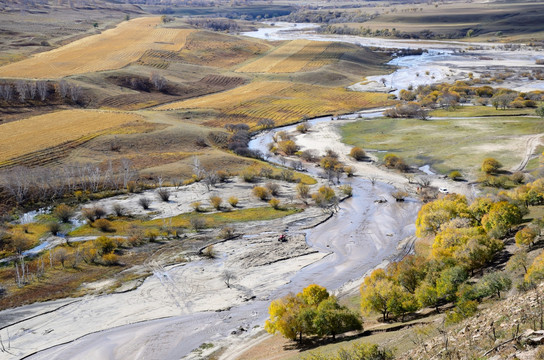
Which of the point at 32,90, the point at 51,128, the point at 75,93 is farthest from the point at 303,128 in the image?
the point at 32,90

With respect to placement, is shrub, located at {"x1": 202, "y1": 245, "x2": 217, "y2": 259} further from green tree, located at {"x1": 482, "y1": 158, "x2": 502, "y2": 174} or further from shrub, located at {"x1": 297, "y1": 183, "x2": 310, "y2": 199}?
green tree, located at {"x1": 482, "y1": 158, "x2": 502, "y2": 174}

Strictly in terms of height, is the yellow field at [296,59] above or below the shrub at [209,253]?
above

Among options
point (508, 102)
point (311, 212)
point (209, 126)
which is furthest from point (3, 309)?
point (508, 102)

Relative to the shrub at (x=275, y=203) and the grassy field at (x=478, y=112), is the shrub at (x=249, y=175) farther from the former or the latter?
the grassy field at (x=478, y=112)

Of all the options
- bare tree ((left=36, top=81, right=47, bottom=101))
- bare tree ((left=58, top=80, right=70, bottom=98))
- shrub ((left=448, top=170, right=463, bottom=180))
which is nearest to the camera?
shrub ((left=448, top=170, right=463, bottom=180))

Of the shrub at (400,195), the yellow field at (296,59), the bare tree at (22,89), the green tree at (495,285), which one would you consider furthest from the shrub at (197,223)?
the yellow field at (296,59)

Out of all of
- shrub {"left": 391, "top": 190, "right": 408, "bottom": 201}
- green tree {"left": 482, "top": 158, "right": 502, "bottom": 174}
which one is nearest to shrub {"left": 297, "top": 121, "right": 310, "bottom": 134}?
shrub {"left": 391, "top": 190, "right": 408, "bottom": 201}
